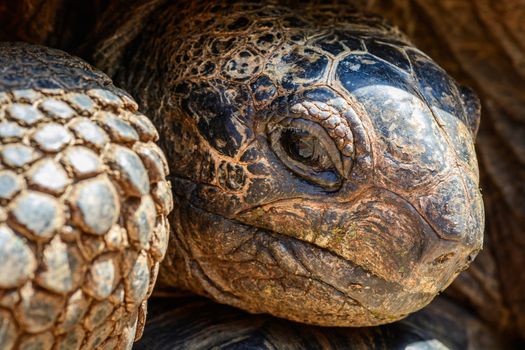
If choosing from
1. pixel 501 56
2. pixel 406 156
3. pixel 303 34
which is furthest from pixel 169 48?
→ pixel 501 56

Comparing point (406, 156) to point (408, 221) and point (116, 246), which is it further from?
point (116, 246)

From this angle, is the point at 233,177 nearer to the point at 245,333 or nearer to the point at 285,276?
the point at 285,276

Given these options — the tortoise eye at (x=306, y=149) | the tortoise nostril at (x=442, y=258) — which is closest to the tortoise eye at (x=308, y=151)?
the tortoise eye at (x=306, y=149)

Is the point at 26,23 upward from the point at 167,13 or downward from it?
downward

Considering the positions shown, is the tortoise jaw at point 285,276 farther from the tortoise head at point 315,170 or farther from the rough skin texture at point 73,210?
the rough skin texture at point 73,210

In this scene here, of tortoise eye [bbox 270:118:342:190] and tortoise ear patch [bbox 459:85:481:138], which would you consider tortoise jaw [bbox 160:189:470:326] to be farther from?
tortoise ear patch [bbox 459:85:481:138]

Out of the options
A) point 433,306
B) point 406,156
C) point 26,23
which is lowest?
point 433,306
